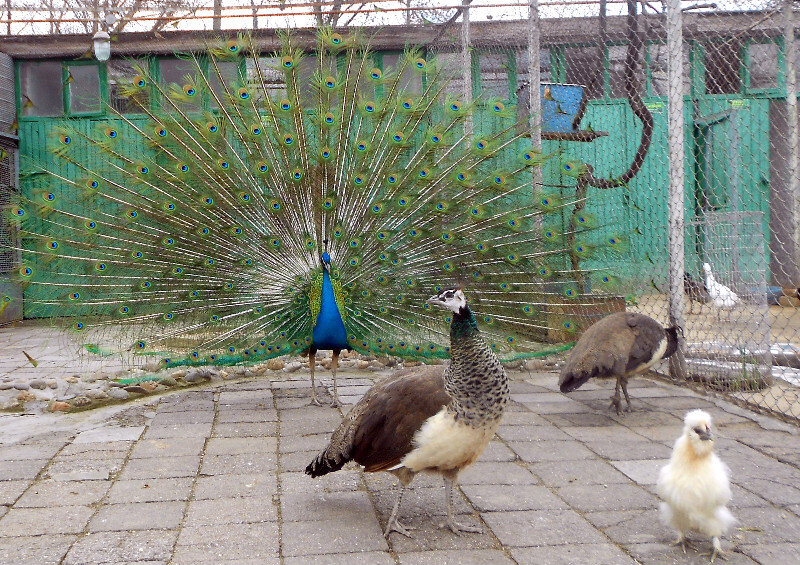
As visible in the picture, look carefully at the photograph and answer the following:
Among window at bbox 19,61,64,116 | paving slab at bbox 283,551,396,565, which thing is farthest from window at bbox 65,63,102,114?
paving slab at bbox 283,551,396,565

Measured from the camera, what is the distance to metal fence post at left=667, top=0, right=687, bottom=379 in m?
5.38

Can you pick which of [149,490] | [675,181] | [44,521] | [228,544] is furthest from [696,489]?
[675,181]

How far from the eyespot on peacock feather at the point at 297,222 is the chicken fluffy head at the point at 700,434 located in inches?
98.9

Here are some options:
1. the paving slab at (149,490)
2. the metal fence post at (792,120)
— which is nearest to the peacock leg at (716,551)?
the paving slab at (149,490)

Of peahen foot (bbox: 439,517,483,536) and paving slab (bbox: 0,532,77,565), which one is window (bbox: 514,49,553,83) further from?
paving slab (bbox: 0,532,77,565)

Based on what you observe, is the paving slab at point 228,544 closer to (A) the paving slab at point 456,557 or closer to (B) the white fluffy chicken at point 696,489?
(A) the paving slab at point 456,557

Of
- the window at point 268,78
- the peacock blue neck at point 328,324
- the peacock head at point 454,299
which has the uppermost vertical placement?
the window at point 268,78

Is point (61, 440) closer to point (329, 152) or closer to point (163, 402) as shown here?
point (163, 402)

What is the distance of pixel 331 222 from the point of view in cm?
544

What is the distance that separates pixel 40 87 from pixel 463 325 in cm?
1047

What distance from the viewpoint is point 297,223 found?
547cm

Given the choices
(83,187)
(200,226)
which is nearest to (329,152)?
(200,226)

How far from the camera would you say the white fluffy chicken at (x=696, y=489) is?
8.95 feet

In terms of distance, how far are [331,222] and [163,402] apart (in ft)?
5.92
